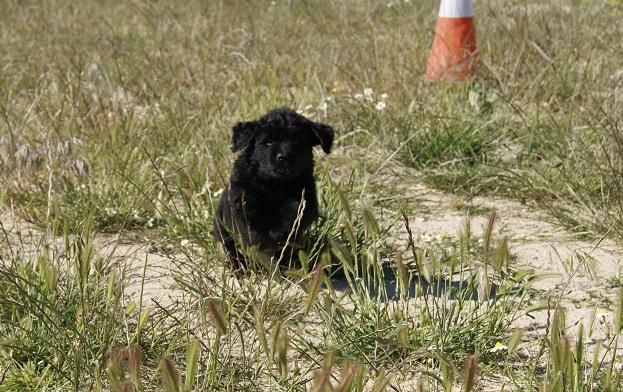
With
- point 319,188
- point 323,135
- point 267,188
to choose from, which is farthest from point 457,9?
point 267,188

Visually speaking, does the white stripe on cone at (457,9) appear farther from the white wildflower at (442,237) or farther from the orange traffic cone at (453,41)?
the white wildflower at (442,237)

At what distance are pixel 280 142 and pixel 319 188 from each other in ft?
1.98

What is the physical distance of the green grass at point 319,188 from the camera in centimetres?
274

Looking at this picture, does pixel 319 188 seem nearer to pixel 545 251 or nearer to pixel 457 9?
pixel 545 251

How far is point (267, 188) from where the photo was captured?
4.09 metres

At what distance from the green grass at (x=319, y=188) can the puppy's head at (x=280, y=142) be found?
1.00 ft

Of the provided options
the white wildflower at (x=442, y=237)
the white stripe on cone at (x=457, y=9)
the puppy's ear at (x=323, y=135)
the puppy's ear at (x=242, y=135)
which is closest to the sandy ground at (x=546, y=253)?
the white wildflower at (x=442, y=237)

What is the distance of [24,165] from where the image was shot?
498 cm

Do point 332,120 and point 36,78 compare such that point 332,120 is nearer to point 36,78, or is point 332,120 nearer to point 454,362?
point 36,78

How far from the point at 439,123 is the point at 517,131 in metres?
0.57

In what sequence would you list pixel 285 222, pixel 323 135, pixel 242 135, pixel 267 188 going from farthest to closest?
pixel 323 135, pixel 242 135, pixel 267 188, pixel 285 222

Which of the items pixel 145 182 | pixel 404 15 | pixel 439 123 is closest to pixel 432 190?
pixel 439 123

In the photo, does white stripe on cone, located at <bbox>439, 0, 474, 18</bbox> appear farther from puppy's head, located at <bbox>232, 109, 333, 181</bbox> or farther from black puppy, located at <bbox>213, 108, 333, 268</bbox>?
black puppy, located at <bbox>213, 108, 333, 268</bbox>

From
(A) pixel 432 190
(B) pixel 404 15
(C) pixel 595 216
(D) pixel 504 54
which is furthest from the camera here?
(B) pixel 404 15
